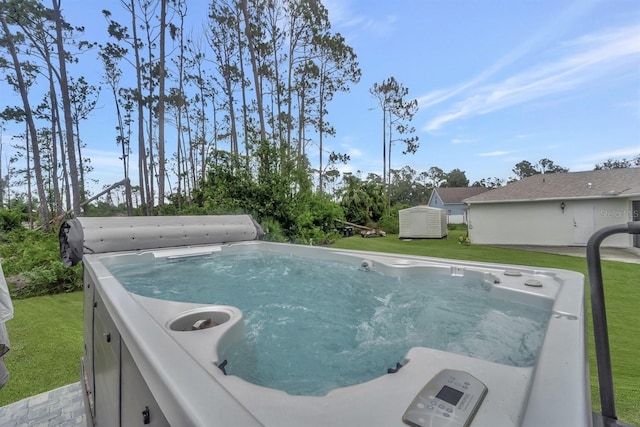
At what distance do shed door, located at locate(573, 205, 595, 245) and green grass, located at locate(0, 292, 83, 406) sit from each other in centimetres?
1230

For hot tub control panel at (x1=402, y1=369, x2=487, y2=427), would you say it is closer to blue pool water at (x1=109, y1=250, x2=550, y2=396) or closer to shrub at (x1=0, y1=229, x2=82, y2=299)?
blue pool water at (x1=109, y1=250, x2=550, y2=396)

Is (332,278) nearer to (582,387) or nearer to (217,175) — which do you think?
(582,387)

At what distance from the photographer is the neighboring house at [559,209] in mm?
8992

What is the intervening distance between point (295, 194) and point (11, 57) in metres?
9.75

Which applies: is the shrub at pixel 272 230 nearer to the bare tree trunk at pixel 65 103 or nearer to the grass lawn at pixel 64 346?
the grass lawn at pixel 64 346

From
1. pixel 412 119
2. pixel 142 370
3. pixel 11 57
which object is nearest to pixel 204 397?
pixel 142 370

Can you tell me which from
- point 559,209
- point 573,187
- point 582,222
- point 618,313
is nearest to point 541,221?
point 559,209

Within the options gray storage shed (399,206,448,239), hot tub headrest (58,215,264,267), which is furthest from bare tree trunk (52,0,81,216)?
gray storage shed (399,206,448,239)

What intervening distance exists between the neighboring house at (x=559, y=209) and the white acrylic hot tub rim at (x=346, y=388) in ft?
34.9

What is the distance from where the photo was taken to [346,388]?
0.89m

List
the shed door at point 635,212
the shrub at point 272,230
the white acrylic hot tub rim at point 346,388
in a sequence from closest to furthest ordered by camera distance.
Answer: the white acrylic hot tub rim at point 346,388
the shrub at point 272,230
the shed door at point 635,212

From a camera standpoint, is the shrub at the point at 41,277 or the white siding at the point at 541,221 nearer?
the shrub at the point at 41,277

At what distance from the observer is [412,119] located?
55.2 feet

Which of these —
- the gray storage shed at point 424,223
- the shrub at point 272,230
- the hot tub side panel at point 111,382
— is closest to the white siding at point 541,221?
the gray storage shed at point 424,223
